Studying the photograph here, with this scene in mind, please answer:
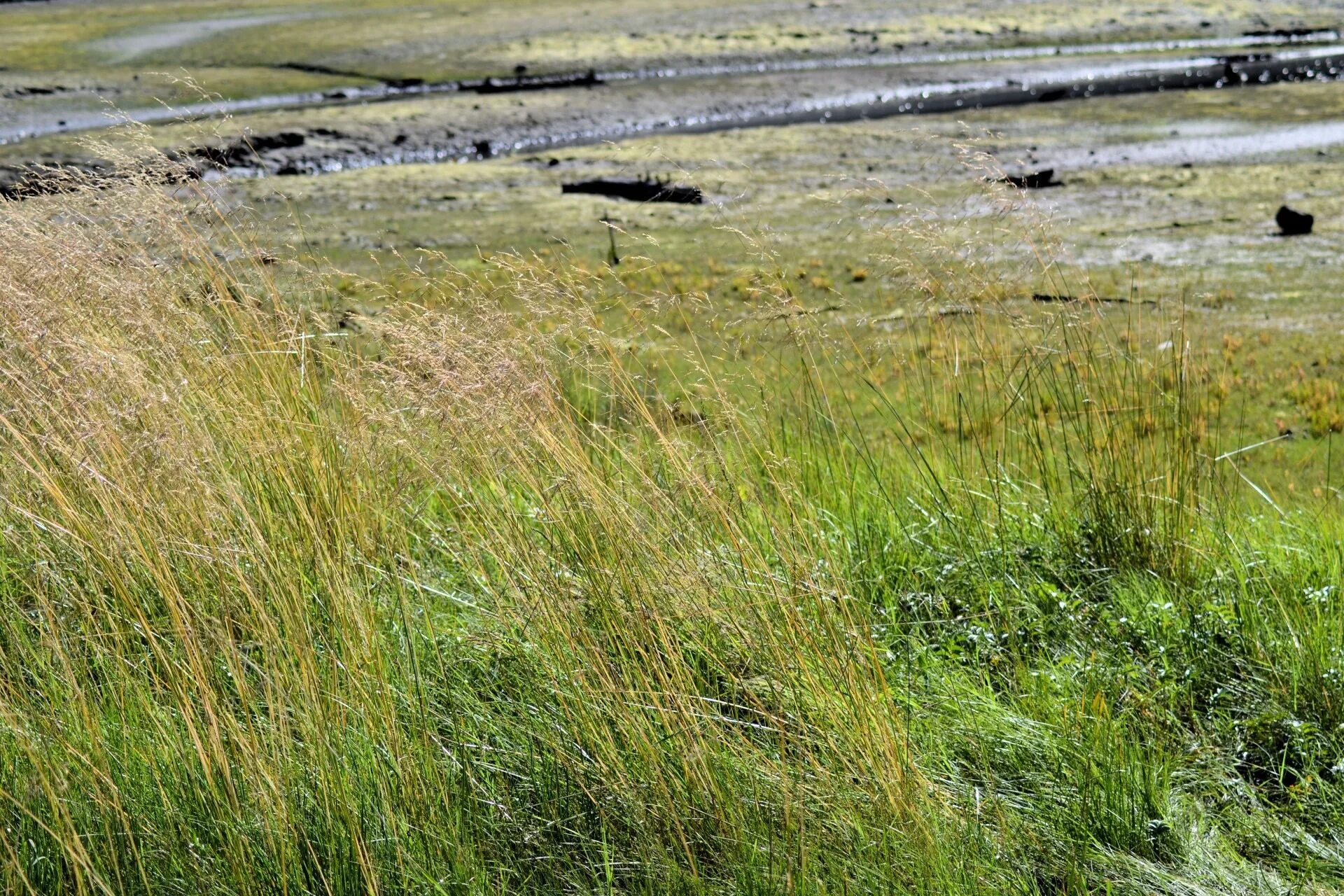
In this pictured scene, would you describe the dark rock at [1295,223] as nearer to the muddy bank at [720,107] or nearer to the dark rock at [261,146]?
the muddy bank at [720,107]

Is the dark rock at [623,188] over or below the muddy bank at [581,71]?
below

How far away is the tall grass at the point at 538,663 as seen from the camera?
2750 mm

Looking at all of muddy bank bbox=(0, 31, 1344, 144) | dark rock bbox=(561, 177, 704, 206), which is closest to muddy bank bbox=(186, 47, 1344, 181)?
muddy bank bbox=(0, 31, 1344, 144)

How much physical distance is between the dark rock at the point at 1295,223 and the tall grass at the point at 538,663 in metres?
8.20

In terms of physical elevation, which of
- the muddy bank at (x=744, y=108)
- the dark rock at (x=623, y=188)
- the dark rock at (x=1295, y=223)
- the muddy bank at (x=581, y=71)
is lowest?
the dark rock at (x=1295, y=223)

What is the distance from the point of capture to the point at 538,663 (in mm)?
3111

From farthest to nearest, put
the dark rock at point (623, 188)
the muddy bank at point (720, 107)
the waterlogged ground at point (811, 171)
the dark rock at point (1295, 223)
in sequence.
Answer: the muddy bank at point (720, 107)
the dark rock at point (623, 188)
the dark rock at point (1295, 223)
the waterlogged ground at point (811, 171)

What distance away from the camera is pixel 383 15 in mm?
30188

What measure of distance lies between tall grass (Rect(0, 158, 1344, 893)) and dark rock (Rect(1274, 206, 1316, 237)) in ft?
26.9

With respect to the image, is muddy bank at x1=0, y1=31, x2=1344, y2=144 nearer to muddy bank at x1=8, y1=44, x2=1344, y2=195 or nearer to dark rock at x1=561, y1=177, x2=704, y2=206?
muddy bank at x1=8, y1=44, x2=1344, y2=195

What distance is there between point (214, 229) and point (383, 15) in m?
27.8

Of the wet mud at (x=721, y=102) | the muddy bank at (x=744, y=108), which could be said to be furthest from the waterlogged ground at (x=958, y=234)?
the muddy bank at (x=744, y=108)

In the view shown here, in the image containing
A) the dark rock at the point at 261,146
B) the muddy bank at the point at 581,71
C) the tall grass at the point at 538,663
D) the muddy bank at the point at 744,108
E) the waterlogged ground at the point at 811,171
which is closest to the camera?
the tall grass at the point at 538,663

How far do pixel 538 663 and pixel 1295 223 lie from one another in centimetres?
1007
